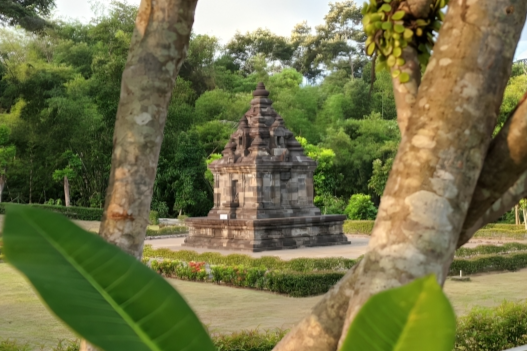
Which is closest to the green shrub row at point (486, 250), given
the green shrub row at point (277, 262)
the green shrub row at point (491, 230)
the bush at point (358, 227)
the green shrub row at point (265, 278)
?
the green shrub row at point (277, 262)

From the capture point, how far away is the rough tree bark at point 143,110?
2.17 m

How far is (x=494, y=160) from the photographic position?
1.53 meters

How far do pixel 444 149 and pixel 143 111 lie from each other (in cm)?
112

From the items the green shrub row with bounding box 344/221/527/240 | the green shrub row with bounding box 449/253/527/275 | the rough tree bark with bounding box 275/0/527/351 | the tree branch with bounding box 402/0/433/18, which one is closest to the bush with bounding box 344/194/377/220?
the green shrub row with bounding box 344/221/527/240

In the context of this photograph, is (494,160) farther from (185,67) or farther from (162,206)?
(185,67)

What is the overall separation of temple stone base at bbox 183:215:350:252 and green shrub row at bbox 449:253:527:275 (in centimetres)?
528

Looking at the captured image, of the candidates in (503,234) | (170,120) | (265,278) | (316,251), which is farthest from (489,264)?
(170,120)

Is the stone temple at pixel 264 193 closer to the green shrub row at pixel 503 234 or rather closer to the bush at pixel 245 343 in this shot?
the green shrub row at pixel 503 234

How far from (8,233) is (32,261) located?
0.03 metres

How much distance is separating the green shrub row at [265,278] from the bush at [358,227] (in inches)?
445

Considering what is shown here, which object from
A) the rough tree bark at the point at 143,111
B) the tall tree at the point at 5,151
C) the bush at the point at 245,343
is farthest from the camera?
the tall tree at the point at 5,151

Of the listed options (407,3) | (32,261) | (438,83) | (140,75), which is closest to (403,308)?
(32,261)

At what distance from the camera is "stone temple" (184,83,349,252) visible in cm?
1703

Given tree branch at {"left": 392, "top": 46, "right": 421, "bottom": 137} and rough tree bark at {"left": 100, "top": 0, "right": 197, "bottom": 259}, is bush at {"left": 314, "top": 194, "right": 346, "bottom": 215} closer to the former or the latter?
rough tree bark at {"left": 100, "top": 0, "right": 197, "bottom": 259}
